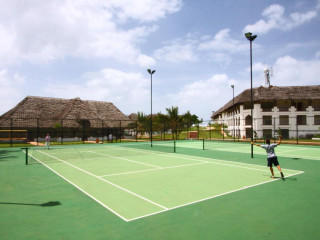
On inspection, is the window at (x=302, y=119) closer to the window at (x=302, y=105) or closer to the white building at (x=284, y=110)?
the white building at (x=284, y=110)

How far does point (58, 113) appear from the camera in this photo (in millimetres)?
40656

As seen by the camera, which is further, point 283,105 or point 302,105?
point 283,105

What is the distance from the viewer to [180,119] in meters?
41.7

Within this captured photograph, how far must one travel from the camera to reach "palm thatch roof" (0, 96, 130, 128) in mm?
35406

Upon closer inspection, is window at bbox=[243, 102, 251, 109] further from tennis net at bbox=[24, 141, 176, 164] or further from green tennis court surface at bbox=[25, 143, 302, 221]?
green tennis court surface at bbox=[25, 143, 302, 221]

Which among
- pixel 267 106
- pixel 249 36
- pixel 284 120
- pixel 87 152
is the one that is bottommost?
pixel 87 152

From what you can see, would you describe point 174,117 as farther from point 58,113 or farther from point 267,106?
point 58,113

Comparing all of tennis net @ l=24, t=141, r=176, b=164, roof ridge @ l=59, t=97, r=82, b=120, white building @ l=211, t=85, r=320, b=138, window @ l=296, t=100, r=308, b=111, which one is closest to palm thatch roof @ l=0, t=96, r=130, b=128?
roof ridge @ l=59, t=97, r=82, b=120

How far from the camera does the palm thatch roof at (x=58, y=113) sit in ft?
116

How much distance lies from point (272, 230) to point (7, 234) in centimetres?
491

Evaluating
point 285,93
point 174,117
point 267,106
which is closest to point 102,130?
point 174,117

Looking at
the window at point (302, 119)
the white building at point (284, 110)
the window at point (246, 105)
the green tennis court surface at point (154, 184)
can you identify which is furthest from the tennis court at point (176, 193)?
the window at point (302, 119)

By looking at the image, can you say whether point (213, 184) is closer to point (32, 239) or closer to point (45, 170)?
point (32, 239)

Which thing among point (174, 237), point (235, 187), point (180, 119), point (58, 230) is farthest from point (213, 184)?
point (180, 119)
